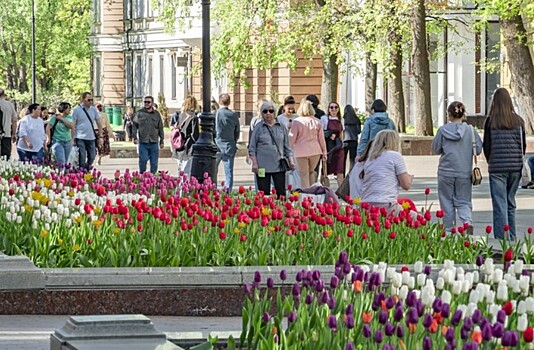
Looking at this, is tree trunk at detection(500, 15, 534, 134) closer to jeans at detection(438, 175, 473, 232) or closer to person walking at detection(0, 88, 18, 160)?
person walking at detection(0, 88, 18, 160)

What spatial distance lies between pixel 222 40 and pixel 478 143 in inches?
1208

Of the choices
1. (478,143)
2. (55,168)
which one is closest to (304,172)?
(55,168)

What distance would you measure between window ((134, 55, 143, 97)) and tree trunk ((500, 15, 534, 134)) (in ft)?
139

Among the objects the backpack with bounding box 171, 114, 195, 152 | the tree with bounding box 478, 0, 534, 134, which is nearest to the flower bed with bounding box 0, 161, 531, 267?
the backpack with bounding box 171, 114, 195, 152

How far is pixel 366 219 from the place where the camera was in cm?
1349

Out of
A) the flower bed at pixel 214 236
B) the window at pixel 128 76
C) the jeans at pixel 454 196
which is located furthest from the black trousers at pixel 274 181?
the window at pixel 128 76

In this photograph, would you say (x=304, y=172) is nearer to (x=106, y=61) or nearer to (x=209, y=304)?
(x=209, y=304)

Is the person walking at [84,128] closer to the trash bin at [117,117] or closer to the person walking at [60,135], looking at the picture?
the person walking at [60,135]

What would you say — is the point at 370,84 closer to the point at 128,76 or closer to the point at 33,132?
the point at 33,132

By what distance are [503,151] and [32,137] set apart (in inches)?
503

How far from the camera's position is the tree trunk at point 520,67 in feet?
136

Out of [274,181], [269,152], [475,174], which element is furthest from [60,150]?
[475,174]

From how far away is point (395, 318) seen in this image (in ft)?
23.3

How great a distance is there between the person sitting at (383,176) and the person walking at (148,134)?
40.9 ft
